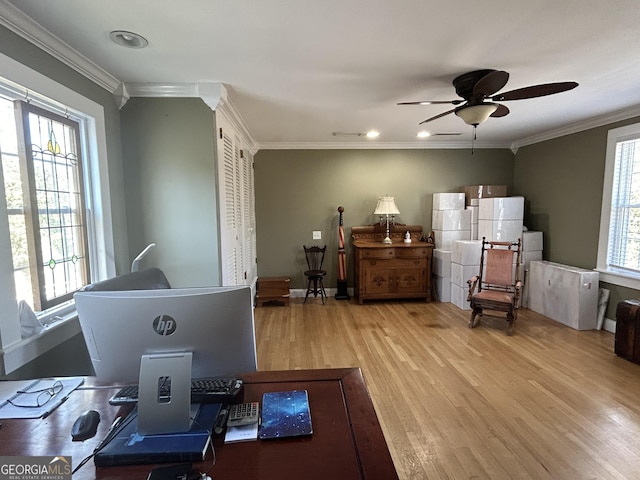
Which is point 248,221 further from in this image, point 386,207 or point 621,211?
point 621,211

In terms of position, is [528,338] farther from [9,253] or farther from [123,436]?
[9,253]

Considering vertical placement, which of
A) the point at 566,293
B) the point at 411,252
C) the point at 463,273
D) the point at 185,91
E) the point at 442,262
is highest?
the point at 185,91

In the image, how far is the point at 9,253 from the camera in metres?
1.57

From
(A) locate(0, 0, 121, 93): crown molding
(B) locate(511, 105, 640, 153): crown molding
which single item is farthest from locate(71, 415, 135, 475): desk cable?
(B) locate(511, 105, 640, 153): crown molding

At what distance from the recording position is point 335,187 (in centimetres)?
515

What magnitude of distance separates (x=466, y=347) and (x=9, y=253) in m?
3.64

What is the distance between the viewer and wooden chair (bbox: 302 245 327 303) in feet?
16.1

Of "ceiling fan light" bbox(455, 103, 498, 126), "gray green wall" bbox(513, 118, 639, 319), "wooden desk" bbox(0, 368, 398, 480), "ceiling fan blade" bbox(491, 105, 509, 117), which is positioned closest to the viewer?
"wooden desk" bbox(0, 368, 398, 480)

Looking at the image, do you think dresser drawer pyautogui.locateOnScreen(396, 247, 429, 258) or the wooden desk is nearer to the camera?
the wooden desk

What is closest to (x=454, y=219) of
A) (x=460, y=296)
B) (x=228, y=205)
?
(x=460, y=296)

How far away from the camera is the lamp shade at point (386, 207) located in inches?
191

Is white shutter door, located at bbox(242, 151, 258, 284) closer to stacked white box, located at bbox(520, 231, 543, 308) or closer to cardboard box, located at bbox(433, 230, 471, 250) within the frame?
cardboard box, located at bbox(433, 230, 471, 250)

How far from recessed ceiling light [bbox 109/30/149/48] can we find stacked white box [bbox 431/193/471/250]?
166 inches

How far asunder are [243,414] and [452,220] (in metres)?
4.54
